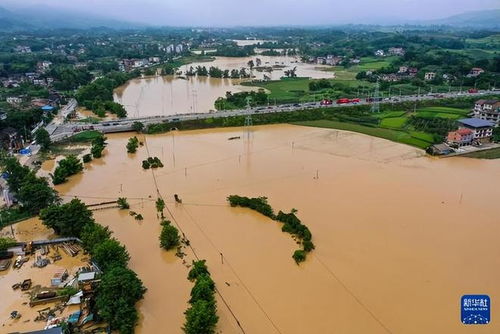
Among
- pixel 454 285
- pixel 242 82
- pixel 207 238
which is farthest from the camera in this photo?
pixel 242 82

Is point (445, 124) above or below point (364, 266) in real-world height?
above

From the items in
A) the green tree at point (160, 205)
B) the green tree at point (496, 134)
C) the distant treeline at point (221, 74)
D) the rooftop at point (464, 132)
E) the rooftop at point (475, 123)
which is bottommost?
the green tree at point (160, 205)

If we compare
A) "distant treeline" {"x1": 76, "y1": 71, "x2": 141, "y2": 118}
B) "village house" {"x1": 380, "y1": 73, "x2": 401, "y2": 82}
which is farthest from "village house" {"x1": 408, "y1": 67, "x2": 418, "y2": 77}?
"distant treeline" {"x1": 76, "y1": 71, "x2": 141, "y2": 118}

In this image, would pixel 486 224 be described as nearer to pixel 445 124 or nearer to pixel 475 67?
pixel 445 124

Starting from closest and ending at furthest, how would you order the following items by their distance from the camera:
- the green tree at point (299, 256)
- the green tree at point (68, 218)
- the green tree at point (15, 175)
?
1. the green tree at point (299, 256)
2. the green tree at point (68, 218)
3. the green tree at point (15, 175)

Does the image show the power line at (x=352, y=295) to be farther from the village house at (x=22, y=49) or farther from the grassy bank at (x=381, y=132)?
the village house at (x=22, y=49)

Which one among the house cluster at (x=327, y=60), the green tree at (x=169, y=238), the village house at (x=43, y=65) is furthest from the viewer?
the house cluster at (x=327, y=60)

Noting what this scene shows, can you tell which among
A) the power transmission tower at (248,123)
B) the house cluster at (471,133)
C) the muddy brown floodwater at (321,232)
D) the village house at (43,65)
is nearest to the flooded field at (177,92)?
the power transmission tower at (248,123)

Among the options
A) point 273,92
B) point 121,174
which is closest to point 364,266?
point 121,174
